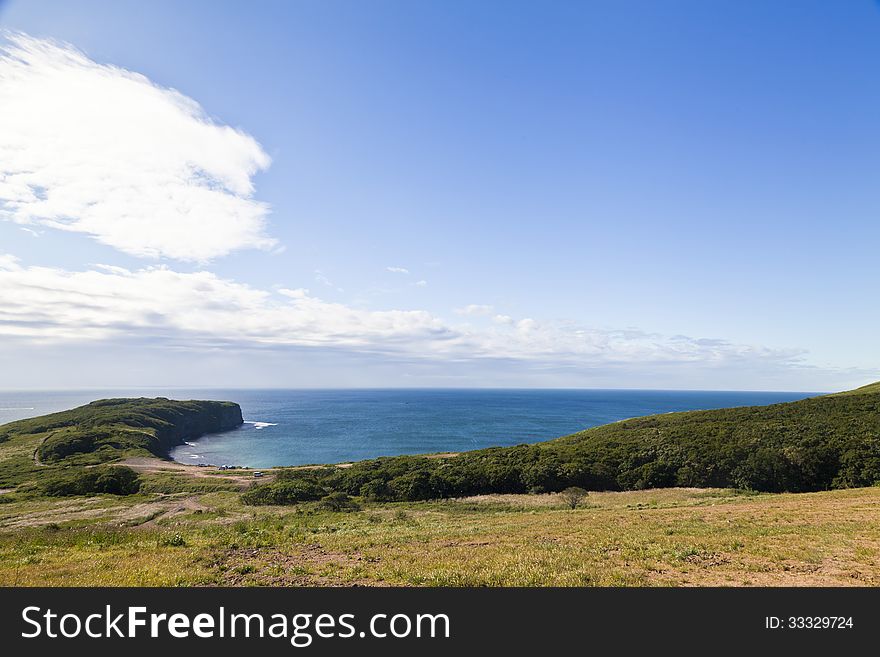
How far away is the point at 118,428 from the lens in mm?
117500

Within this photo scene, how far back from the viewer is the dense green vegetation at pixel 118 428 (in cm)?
9238

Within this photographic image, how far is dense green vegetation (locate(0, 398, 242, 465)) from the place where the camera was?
92.4 meters

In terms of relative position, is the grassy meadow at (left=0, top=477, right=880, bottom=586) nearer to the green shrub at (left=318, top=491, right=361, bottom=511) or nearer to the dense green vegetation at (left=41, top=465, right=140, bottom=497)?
the green shrub at (left=318, top=491, right=361, bottom=511)

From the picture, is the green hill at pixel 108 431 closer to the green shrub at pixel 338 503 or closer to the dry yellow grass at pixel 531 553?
the green shrub at pixel 338 503

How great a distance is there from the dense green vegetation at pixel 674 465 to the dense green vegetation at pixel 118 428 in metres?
68.2

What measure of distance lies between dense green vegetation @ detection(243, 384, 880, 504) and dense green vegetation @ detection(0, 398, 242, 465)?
68165mm

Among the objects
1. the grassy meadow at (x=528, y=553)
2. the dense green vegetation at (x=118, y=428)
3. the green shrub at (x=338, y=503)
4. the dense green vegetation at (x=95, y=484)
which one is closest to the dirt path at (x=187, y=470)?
the dense green vegetation at (x=118, y=428)

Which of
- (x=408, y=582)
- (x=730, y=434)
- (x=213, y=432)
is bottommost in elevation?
(x=213, y=432)

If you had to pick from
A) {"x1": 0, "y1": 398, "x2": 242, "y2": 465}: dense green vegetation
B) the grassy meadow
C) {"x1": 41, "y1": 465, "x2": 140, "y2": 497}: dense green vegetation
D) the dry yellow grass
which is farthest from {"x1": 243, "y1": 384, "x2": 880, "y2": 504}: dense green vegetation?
{"x1": 0, "y1": 398, "x2": 242, "y2": 465}: dense green vegetation

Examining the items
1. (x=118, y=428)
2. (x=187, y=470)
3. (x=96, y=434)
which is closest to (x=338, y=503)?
(x=187, y=470)
